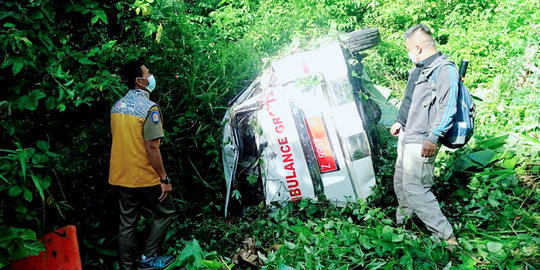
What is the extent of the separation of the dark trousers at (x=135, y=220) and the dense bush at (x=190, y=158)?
0.20m

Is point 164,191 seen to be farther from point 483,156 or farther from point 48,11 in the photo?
point 483,156

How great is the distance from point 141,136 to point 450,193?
296cm

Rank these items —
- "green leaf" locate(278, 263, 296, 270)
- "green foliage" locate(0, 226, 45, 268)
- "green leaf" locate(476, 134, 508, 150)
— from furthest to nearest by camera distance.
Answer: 1. "green leaf" locate(476, 134, 508, 150)
2. "green leaf" locate(278, 263, 296, 270)
3. "green foliage" locate(0, 226, 45, 268)

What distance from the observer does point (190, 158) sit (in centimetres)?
412

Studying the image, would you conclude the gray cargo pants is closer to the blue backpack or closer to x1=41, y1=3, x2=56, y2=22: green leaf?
the blue backpack

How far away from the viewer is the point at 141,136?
10.1 ft

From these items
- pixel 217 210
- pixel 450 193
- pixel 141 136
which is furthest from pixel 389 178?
pixel 141 136

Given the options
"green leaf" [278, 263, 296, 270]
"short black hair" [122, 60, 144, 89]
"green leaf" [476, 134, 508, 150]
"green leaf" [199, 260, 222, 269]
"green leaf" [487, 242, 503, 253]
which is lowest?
"green leaf" [487, 242, 503, 253]

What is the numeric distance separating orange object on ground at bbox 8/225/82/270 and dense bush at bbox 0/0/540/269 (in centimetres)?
13

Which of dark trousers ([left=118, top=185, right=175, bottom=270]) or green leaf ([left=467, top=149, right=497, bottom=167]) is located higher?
dark trousers ([left=118, top=185, right=175, bottom=270])

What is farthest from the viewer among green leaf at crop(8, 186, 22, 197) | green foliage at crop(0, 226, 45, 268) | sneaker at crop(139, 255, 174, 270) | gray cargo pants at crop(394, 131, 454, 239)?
sneaker at crop(139, 255, 174, 270)

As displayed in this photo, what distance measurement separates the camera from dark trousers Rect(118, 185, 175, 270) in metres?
3.23

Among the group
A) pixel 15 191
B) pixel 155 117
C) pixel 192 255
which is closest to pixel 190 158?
pixel 155 117

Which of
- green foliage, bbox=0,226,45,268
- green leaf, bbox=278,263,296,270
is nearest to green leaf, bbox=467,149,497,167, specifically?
green leaf, bbox=278,263,296,270
